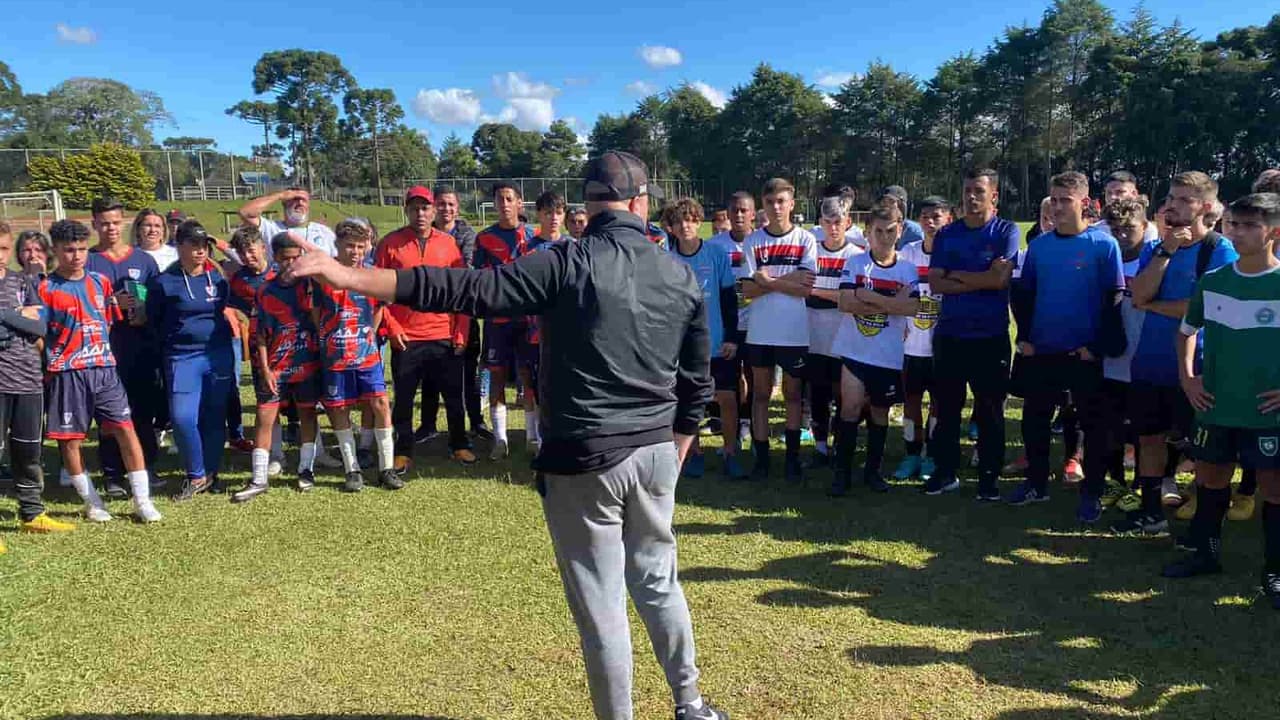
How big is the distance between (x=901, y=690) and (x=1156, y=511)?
293 centimetres

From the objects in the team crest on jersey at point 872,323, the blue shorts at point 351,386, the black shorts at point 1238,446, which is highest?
the team crest on jersey at point 872,323

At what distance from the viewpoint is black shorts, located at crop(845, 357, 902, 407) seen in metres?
5.92

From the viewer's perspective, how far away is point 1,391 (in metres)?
5.21

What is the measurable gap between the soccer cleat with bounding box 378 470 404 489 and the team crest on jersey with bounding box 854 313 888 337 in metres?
3.81

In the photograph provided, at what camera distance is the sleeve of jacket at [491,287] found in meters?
2.38

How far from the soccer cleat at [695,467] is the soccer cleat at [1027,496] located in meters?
2.36

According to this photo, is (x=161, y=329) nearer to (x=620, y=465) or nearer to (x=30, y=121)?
(x=620, y=465)

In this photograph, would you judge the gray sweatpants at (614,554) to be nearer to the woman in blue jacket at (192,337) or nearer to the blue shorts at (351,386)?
the blue shorts at (351,386)

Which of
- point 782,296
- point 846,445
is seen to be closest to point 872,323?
point 782,296

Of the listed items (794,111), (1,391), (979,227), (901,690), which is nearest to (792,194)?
(979,227)

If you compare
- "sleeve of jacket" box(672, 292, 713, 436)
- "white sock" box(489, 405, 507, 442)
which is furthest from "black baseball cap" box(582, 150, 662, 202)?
"white sock" box(489, 405, 507, 442)

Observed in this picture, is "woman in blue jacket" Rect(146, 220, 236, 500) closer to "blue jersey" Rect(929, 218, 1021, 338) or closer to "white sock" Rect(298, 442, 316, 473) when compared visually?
"white sock" Rect(298, 442, 316, 473)

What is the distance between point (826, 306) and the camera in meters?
6.50

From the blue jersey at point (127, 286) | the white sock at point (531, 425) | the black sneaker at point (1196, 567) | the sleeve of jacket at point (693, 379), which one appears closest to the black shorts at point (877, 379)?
the black sneaker at point (1196, 567)
